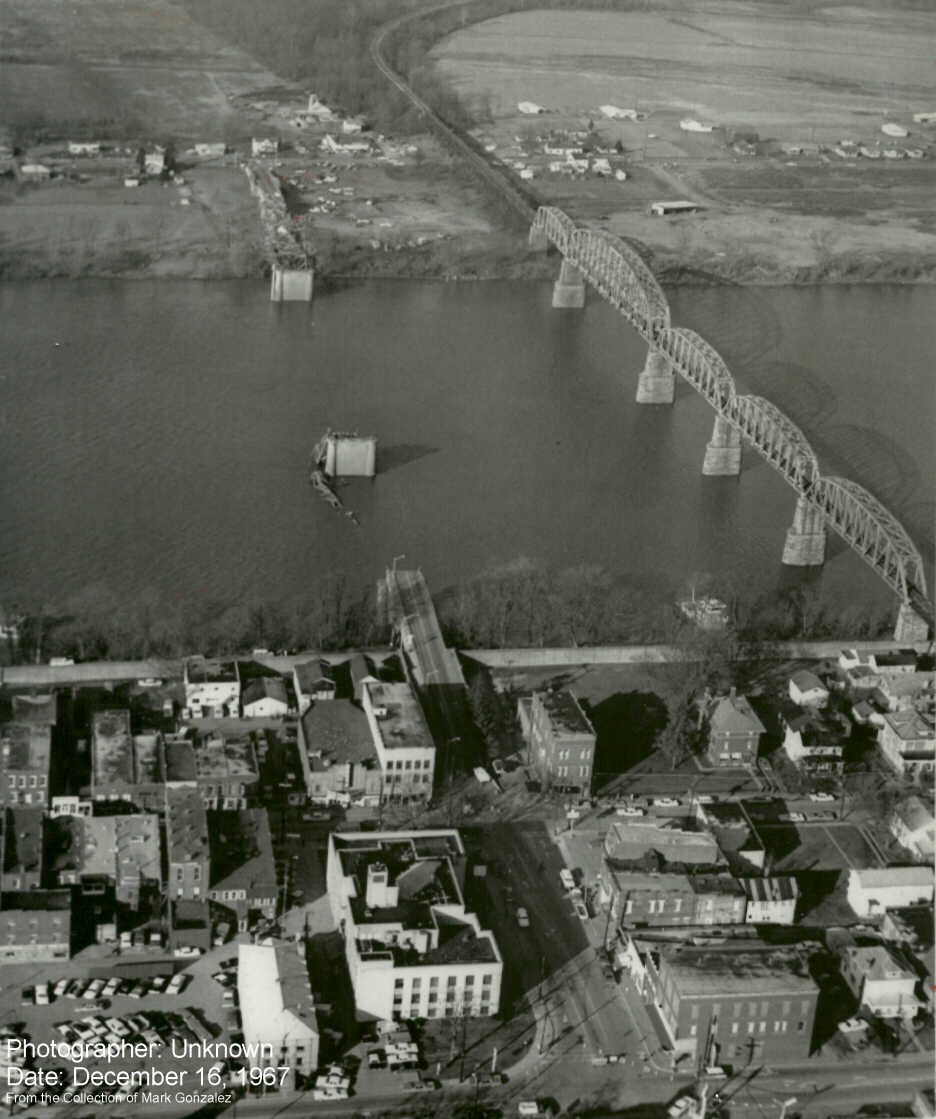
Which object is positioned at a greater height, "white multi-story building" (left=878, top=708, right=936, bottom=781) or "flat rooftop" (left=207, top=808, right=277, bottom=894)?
"white multi-story building" (left=878, top=708, right=936, bottom=781)

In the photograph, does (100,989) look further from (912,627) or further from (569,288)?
(569,288)

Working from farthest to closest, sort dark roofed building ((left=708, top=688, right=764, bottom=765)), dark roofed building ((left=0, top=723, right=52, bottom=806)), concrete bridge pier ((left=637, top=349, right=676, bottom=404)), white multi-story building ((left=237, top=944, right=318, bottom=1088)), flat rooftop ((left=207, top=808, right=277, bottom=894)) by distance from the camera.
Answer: concrete bridge pier ((left=637, top=349, right=676, bottom=404)) < dark roofed building ((left=708, top=688, right=764, bottom=765)) < dark roofed building ((left=0, top=723, right=52, bottom=806)) < flat rooftop ((left=207, top=808, right=277, bottom=894)) < white multi-story building ((left=237, top=944, right=318, bottom=1088))

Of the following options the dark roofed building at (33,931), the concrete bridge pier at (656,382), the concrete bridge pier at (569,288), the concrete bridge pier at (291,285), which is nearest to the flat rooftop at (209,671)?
the dark roofed building at (33,931)

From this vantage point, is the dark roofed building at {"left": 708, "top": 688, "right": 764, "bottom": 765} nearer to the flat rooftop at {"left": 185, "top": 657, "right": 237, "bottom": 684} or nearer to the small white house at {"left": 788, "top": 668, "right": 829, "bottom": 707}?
the small white house at {"left": 788, "top": 668, "right": 829, "bottom": 707}

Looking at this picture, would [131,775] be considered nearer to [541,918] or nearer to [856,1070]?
[541,918]

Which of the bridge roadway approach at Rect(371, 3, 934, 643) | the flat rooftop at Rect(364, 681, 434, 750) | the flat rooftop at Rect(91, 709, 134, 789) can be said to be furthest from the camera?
the bridge roadway approach at Rect(371, 3, 934, 643)

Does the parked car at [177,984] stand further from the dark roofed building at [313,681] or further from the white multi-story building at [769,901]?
the white multi-story building at [769,901]

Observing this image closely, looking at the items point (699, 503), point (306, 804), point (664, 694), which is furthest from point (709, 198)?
point (306, 804)

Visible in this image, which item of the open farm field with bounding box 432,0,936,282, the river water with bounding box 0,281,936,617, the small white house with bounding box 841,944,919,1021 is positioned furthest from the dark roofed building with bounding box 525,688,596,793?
the open farm field with bounding box 432,0,936,282
